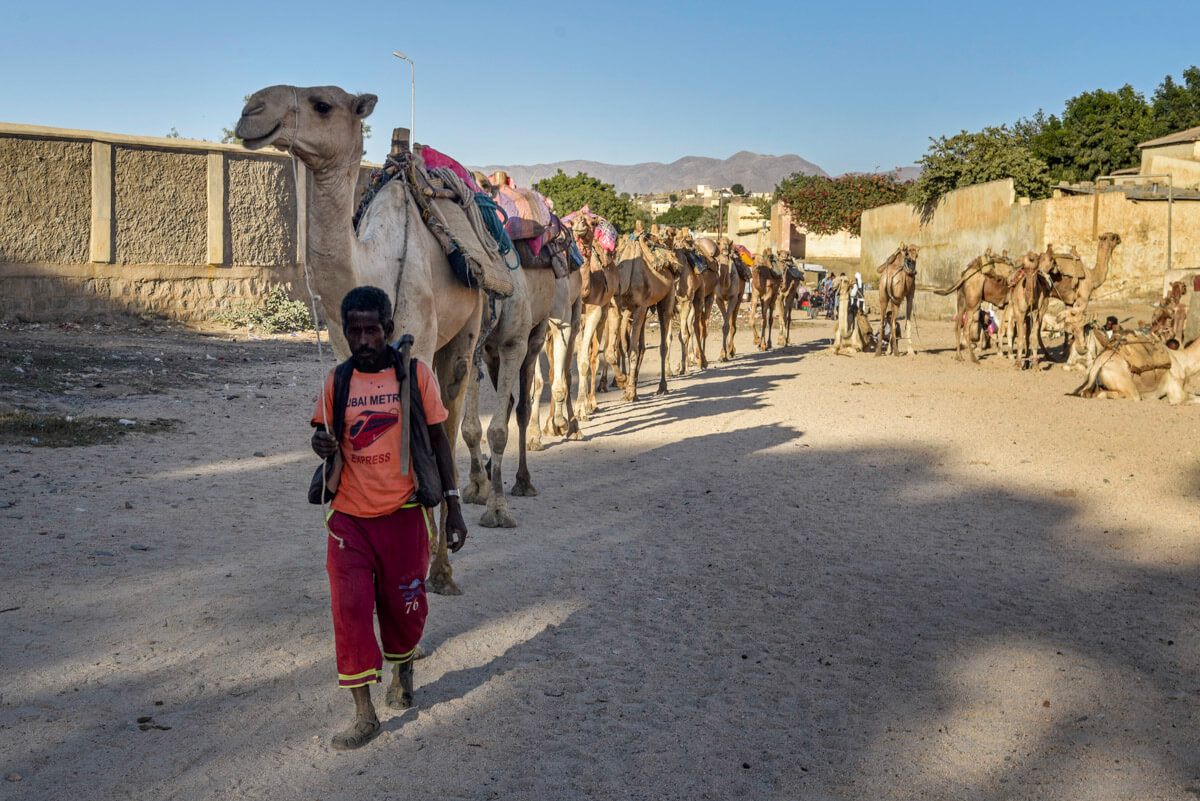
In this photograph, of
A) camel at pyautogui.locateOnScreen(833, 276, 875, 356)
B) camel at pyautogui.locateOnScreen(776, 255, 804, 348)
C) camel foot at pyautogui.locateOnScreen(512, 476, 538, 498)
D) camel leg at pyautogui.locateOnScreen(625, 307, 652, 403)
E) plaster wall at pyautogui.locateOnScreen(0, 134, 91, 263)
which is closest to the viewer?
camel foot at pyautogui.locateOnScreen(512, 476, 538, 498)

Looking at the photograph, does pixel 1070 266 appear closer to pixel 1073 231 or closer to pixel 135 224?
pixel 1073 231

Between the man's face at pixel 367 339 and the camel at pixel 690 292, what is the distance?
14.4m

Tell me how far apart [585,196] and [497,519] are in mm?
46747

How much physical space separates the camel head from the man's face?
3.52ft

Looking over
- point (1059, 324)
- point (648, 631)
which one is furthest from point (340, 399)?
point (1059, 324)

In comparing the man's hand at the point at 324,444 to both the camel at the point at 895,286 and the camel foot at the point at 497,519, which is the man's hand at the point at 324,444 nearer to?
the camel foot at the point at 497,519

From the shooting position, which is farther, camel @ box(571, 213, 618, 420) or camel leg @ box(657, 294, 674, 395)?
camel leg @ box(657, 294, 674, 395)

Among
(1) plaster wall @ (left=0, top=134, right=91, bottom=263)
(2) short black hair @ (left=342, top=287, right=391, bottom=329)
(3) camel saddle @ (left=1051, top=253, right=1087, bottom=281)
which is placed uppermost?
(1) plaster wall @ (left=0, top=134, right=91, bottom=263)

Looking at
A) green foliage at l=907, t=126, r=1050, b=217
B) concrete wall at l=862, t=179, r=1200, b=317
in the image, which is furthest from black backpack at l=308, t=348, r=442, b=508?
green foliage at l=907, t=126, r=1050, b=217

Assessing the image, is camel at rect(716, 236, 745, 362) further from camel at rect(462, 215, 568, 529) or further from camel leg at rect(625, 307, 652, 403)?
camel at rect(462, 215, 568, 529)

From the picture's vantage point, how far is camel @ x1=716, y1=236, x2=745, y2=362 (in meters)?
24.2

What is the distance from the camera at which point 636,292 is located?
16734 mm

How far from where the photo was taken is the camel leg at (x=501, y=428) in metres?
8.04

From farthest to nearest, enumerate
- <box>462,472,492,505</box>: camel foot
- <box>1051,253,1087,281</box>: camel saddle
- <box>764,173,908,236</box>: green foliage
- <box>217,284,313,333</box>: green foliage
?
1. <box>764,173,908,236</box>: green foliage
2. <box>217,284,313,333</box>: green foliage
3. <box>1051,253,1087,281</box>: camel saddle
4. <box>462,472,492,505</box>: camel foot
